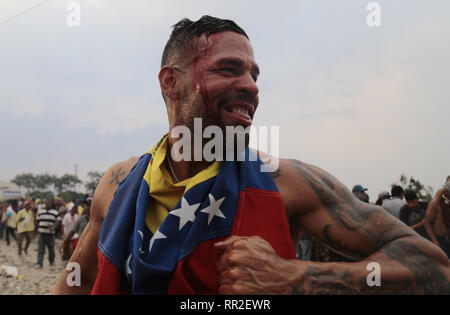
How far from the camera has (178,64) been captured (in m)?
1.95

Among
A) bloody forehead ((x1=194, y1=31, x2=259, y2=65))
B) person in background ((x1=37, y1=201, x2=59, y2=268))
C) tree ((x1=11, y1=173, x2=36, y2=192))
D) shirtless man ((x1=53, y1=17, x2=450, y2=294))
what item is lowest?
tree ((x1=11, y1=173, x2=36, y2=192))

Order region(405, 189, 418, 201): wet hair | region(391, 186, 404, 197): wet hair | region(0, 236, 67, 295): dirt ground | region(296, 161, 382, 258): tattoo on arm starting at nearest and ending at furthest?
region(296, 161, 382, 258): tattoo on arm, region(405, 189, 418, 201): wet hair, region(391, 186, 404, 197): wet hair, region(0, 236, 67, 295): dirt ground

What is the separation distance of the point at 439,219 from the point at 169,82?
522 centimetres

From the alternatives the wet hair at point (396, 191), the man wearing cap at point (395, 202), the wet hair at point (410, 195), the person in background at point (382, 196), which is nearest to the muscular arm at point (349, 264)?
the wet hair at point (410, 195)

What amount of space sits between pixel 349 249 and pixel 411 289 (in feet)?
1.02

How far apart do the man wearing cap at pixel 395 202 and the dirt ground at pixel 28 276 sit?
22.7 feet

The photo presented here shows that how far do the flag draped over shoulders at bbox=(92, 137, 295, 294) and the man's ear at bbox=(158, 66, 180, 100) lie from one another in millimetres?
479

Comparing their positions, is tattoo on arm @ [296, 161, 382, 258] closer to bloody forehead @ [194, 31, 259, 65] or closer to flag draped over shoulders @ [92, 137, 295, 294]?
flag draped over shoulders @ [92, 137, 295, 294]

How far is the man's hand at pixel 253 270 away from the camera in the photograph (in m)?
1.38

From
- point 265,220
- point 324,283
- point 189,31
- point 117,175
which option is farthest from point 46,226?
point 324,283

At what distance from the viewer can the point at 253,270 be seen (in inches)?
54.9

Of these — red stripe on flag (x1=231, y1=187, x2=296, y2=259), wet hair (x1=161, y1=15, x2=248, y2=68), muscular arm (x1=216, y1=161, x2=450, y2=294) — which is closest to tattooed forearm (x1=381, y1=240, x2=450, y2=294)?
muscular arm (x1=216, y1=161, x2=450, y2=294)

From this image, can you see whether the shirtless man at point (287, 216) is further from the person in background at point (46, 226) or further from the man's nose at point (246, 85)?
the person in background at point (46, 226)

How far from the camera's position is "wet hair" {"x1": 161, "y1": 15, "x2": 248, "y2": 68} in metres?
1.89
